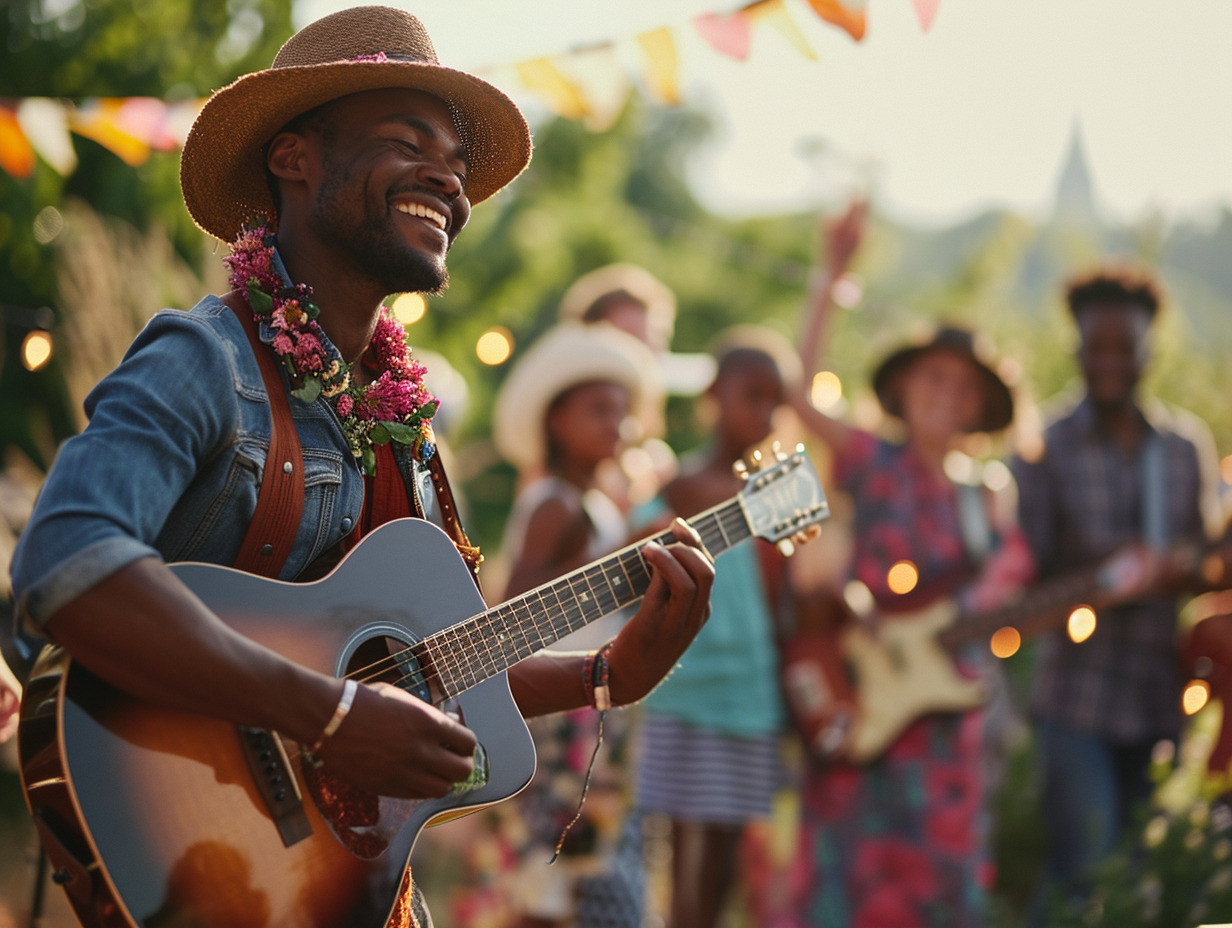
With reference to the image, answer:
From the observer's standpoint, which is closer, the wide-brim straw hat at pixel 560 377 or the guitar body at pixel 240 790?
the guitar body at pixel 240 790

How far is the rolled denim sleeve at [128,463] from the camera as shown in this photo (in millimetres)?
1666

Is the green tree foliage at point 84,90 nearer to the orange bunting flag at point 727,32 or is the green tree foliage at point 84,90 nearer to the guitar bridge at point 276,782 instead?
the orange bunting flag at point 727,32

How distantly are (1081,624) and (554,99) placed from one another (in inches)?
119

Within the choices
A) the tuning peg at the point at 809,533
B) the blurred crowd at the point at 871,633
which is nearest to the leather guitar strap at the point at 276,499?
the tuning peg at the point at 809,533

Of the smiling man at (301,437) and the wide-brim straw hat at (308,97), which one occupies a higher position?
the wide-brim straw hat at (308,97)

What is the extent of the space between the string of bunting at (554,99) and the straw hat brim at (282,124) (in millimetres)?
1723

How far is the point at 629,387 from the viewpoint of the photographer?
507 centimetres

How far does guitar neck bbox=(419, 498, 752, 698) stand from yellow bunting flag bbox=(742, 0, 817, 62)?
199 centimetres

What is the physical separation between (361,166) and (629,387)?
9.74 feet

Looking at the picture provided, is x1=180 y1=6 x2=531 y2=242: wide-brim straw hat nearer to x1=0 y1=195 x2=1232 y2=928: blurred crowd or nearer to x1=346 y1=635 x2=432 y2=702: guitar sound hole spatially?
x1=346 y1=635 x2=432 y2=702: guitar sound hole

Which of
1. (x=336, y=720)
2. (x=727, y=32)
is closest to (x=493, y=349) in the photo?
(x=727, y=32)

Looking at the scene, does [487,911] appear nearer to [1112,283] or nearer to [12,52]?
[1112,283]

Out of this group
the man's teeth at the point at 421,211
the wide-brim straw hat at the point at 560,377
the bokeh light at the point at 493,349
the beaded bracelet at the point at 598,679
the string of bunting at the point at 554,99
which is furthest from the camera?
the bokeh light at the point at 493,349

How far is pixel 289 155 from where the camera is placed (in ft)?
7.29
